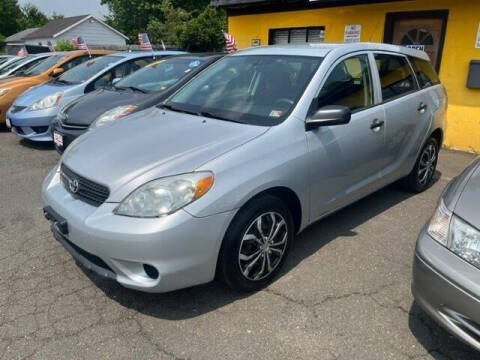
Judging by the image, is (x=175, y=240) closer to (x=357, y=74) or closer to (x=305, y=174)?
(x=305, y=174)

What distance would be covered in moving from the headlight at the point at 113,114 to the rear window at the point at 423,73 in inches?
135

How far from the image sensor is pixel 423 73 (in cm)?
464

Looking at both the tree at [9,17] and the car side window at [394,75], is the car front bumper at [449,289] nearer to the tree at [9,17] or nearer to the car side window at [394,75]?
the car side window at [394,75]

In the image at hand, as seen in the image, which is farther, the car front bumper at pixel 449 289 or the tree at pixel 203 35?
the tree at pixel 203 35

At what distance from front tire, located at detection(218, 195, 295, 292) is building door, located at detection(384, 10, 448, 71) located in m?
5.40

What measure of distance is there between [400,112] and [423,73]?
3.11ft

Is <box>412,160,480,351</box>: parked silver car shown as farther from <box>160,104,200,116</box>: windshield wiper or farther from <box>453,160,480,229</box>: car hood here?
<box>160,104,200,116</box>: windshield wiper

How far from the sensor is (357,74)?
3.68 metres

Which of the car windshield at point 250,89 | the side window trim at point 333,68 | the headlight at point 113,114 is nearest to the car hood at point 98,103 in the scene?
the headlight at point 113,114

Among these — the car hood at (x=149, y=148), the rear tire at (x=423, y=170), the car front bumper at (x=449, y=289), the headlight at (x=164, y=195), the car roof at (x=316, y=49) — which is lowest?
the rear tire at (x=423, y=170)

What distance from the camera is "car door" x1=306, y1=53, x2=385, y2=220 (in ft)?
10.5

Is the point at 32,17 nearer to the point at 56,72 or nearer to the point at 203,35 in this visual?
the point at 203,35

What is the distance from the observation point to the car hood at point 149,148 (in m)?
2.58

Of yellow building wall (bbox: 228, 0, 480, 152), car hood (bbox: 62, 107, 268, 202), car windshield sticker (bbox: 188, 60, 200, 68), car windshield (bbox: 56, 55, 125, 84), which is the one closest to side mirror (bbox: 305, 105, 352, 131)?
car hood (bbox: 62, 107, 268, 202)
